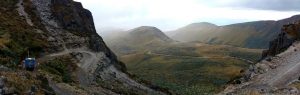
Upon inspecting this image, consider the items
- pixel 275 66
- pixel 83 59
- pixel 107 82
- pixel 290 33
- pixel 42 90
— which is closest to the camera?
pixel 42 90

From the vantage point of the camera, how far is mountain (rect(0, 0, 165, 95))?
387 feet

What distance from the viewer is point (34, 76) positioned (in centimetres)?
6406

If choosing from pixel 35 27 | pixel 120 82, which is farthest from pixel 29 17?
pixel 120 82

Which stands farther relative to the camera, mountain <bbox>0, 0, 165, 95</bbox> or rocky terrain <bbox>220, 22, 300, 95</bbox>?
mountain <bbox>0, 0, 165, 95</bbox>

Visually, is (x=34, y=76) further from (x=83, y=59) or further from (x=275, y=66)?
(x=83, y=59)

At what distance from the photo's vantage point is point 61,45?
143500 millimetres

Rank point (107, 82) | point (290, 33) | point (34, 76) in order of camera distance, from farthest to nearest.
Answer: point (107, 82) → point (290, 33) → point (34, 76)

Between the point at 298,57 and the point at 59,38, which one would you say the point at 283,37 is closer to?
the point at 298,57

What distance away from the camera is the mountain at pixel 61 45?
117812mm

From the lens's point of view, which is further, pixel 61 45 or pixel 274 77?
pixel 61 45

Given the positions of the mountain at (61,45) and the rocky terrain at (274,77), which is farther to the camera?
the mountain at (61,45)

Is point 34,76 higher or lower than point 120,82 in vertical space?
higher

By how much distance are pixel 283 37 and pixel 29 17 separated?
80534 mm

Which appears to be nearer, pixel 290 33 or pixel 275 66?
pixel 275 66
